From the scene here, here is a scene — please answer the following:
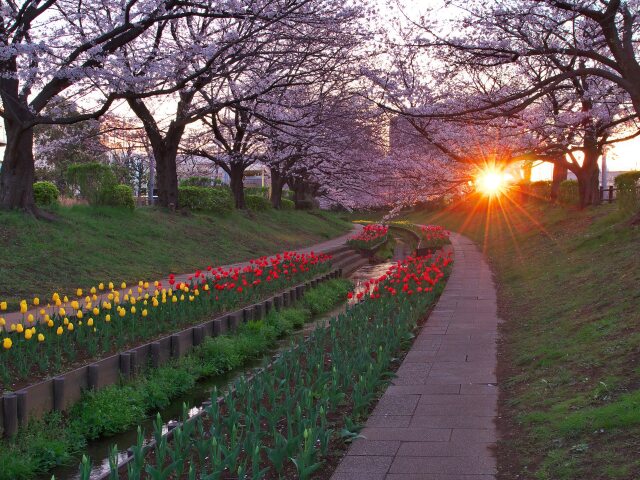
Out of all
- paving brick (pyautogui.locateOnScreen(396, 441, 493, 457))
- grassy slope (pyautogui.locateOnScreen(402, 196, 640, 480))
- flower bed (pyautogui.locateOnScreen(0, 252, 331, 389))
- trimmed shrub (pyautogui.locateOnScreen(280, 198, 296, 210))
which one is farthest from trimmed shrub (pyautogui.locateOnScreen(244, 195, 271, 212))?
paving brick (pyautogui.locateOnScreen(396, 441, 493, 457))

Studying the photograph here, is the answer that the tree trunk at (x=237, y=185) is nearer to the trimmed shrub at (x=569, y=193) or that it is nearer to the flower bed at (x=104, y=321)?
the trimmed shrub at (x=569, y=193)

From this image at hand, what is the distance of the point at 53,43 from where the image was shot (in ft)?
46.2

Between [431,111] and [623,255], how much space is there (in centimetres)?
588

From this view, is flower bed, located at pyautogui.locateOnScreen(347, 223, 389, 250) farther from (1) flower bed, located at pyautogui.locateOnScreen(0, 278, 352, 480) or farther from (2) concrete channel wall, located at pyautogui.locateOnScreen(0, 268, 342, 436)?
(2) concrete channel wall, located at pyautogui.locateOnScreen(0, 268, 342, 436)

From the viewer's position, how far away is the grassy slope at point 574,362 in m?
4.69

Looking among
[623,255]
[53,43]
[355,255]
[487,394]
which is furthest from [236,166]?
[487,394]

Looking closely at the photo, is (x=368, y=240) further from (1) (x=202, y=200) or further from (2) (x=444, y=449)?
(2) (x=444, y=449)

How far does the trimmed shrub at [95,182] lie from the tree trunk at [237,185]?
10.6 metres

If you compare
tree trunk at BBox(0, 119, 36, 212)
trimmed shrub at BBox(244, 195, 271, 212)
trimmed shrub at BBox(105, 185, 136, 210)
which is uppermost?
tree trunk at BBox(0, 119, 36, 212)

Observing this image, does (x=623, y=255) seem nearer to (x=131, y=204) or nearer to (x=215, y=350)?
(x=215, y=350)

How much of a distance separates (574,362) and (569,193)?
22.6 m

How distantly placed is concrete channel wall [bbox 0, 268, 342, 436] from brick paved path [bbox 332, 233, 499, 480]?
292 cm

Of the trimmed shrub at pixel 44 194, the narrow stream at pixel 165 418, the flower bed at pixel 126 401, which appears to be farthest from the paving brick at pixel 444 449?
the trimmed shrub at pixel 44 194

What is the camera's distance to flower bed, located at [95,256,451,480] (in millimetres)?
4531
